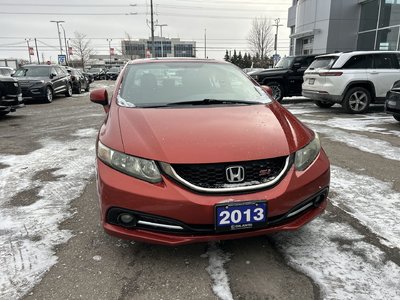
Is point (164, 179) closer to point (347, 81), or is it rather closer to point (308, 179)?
point (308, 179)

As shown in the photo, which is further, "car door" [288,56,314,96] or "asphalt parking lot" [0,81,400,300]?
"car door" [288,56,314,96]

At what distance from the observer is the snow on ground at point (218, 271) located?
2.37 m

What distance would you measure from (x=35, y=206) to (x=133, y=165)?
5.91ft

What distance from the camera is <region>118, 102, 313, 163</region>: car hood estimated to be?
2.51m

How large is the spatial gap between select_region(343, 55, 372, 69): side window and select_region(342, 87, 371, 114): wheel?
1.96 feet

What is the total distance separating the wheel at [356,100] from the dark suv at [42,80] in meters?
11.5

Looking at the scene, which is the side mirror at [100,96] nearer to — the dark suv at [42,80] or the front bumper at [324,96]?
the front bumper at [324,96]

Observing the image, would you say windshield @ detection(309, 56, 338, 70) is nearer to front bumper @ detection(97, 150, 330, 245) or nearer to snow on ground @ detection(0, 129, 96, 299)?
snow on ground @ detection(0, 129, 96, 299)

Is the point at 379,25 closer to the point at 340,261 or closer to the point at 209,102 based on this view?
the point at 209,102

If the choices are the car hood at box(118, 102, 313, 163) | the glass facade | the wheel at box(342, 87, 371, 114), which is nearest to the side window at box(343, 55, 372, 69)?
the wheel at box(342, 87, 371, 114)

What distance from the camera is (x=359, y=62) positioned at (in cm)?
989

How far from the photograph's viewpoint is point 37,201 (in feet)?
12.7

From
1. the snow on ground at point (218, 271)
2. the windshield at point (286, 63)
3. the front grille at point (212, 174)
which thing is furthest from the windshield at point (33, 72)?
the front grille at point (212, 174)

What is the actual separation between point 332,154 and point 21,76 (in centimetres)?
1386
